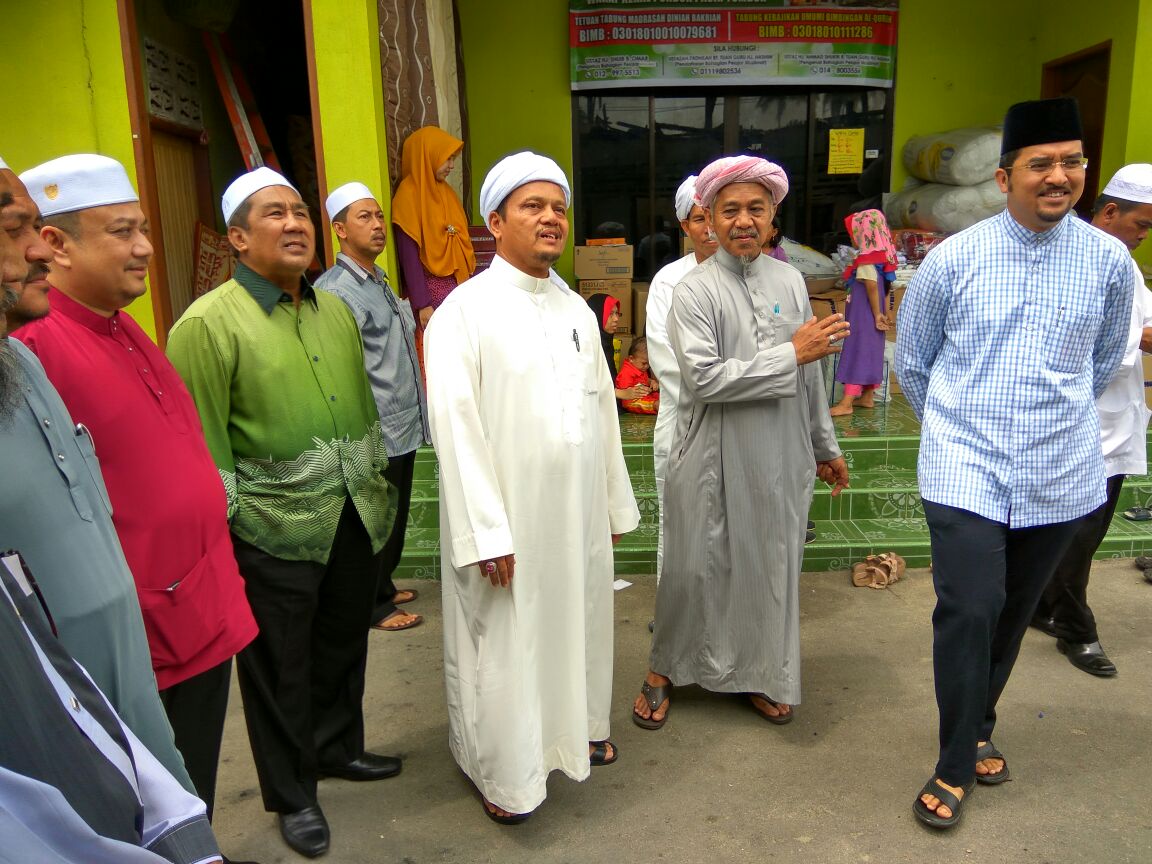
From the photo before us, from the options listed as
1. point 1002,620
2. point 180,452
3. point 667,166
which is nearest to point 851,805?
point 1002,620

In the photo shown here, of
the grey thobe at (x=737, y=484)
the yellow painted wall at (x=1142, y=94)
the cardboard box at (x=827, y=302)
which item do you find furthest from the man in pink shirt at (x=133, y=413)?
the yellow painted wall at (x=1142, y=94)

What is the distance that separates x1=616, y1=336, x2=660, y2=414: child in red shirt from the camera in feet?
20.4

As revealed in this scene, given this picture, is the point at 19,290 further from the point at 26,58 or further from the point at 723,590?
the point at 26,58

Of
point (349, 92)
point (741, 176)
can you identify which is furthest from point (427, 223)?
point (741, 176)

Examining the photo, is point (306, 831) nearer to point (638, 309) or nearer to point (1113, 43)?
point (638, 309)

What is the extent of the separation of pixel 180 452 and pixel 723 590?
1902mm

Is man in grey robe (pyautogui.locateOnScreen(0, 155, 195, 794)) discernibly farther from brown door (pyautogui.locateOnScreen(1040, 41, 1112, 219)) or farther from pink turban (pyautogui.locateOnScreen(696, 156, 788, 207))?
brown door (pyautogui.locateOnScreen(1040, 41, 1112, 219))

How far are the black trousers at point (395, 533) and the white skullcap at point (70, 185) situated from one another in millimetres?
2073

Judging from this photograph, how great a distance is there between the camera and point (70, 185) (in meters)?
1.81

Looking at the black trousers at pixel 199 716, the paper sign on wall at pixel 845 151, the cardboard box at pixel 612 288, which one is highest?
the paper sign on wall at pixel 845 151

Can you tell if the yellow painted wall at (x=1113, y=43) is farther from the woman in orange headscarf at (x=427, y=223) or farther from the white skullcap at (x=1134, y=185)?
the woman in orange headscarf at (x=427, y=223)

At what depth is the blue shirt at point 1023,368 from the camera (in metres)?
2.41

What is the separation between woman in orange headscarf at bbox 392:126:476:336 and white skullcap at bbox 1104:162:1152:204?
3.38m

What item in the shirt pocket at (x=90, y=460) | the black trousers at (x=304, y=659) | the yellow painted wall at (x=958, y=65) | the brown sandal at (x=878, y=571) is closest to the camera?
the shirt pocket at (x=90, y=460)
